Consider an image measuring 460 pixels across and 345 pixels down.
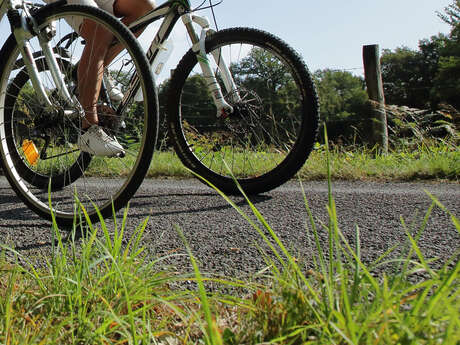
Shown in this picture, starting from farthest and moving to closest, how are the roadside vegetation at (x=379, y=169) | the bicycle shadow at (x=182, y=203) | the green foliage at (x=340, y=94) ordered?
the green foliage at (x=340, y=94), the roadside vegetation at (x=379, y=169), the bicycle shadow at (x=182, y=203)

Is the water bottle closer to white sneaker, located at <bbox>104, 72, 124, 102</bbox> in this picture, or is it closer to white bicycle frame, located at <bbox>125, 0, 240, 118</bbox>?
white bicycle frame, located at <bbox>125, 0, 240, 118</bbox>

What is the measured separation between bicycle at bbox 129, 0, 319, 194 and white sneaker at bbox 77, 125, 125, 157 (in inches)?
26.3

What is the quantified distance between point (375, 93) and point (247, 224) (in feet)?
17.3

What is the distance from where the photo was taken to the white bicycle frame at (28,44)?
2.21 m

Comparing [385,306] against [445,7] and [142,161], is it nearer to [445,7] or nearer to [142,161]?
[142,161]

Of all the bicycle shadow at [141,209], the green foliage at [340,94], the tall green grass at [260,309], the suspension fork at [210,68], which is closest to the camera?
the tall green grass at [260,309]

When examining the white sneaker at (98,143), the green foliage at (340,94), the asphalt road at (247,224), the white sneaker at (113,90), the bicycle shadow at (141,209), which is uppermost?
the green foliage at (340,94)

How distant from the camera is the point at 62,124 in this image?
2.35 m

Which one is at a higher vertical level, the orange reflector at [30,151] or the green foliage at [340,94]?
the green foliage at [340,94]

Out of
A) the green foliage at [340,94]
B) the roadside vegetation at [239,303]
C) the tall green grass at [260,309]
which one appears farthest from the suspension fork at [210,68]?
the green foliage at [340,94]

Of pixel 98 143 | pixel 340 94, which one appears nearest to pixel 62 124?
pixel 98 143

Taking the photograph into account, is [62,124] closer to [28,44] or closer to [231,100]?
[28,44]

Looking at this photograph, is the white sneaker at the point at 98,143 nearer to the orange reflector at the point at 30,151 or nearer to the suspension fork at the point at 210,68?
the orange reflector at the point at 30,151

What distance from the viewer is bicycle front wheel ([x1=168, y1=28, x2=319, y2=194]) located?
268cm
